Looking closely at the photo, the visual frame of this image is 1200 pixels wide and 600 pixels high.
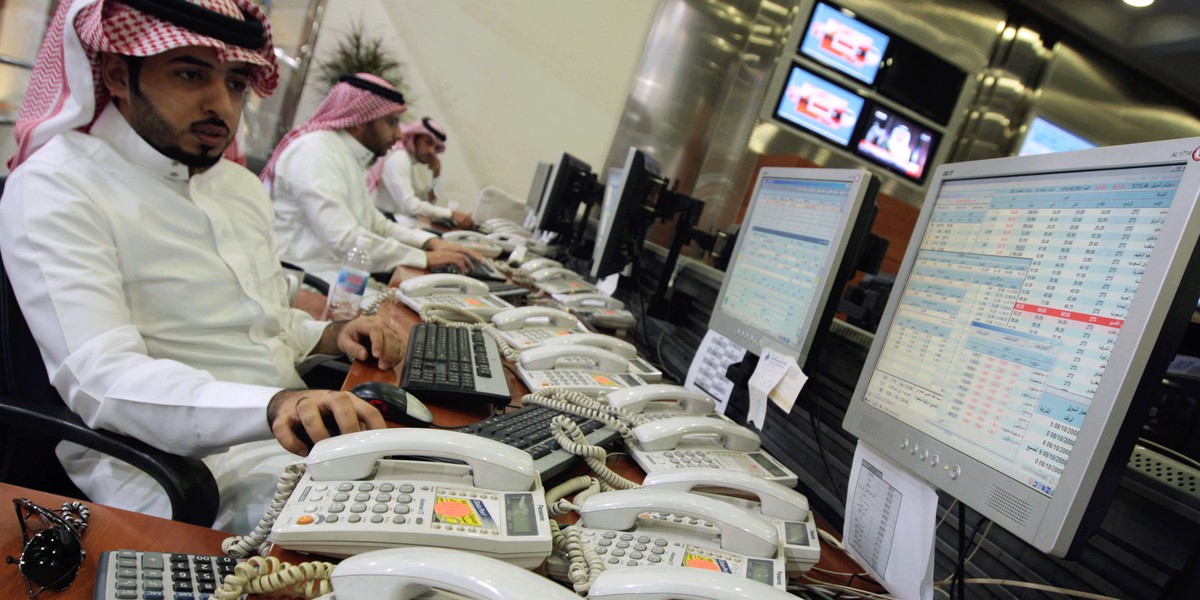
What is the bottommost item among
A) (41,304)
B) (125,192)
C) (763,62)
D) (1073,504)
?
(41,304)

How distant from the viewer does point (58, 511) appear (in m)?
0.69

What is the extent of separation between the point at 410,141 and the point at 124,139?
4.12 m

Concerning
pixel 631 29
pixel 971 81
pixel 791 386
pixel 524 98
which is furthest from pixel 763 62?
pixel 791 386

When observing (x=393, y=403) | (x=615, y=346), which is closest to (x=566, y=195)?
(x=615, y=346)

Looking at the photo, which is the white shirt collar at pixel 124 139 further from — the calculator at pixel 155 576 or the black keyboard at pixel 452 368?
the calculator at pixel 155 576

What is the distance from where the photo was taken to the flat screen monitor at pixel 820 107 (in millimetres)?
4156

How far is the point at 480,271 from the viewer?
2463 mm

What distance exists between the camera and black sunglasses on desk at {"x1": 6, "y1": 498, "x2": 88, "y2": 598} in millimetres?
570

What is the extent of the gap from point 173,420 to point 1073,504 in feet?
3.84

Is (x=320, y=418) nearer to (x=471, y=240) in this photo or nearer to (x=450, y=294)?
(x=450, y=294)

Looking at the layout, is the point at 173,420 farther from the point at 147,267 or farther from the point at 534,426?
the point at 534,426

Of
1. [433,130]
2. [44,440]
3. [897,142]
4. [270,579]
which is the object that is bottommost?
[44,440]

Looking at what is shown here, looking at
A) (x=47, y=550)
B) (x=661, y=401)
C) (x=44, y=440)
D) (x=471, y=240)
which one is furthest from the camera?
(x=471, y=240)

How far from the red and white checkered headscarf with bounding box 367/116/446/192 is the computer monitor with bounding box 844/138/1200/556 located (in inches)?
190
